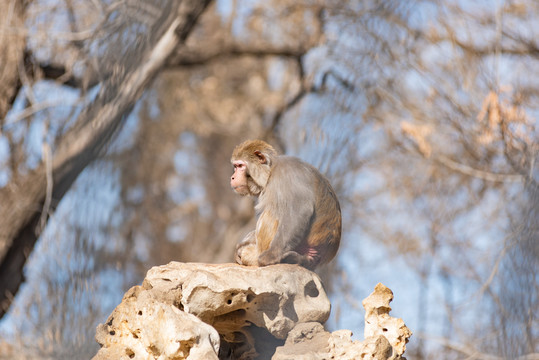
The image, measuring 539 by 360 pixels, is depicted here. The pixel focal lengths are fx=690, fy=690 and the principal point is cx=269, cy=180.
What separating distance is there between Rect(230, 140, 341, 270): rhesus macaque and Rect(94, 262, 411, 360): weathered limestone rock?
31cm

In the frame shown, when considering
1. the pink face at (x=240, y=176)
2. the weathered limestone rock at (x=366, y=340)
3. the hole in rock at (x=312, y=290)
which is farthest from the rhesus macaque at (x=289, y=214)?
the weathered limestone rock at (x=366, y=340)

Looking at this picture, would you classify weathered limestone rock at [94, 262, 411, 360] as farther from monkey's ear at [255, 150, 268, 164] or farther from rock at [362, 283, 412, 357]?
monkey's ear at [255, 150, 268, 164]

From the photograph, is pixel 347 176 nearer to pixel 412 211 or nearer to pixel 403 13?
pixel 412 211

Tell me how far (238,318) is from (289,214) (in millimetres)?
605

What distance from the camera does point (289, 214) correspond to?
10.3ft

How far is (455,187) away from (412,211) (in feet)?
2.11

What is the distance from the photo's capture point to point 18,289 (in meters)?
5.21

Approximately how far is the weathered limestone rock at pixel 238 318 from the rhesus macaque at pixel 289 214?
1.02ft

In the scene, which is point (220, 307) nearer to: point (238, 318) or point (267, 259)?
point (238, 318)

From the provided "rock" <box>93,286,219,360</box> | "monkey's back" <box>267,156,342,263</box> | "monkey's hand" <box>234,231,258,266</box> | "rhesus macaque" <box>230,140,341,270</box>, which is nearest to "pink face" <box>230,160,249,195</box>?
"rhesus macaque" <box>230,140,341,270</box>

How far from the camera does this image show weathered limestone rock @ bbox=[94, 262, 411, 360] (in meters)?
2.38

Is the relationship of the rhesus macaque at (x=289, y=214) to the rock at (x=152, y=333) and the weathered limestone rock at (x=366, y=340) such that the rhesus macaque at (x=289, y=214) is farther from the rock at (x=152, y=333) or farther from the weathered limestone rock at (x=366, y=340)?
the rock at (x=152, y=333)

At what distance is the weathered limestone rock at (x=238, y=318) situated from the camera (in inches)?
93.7

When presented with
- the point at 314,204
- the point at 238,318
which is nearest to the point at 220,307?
the point at 238,318
